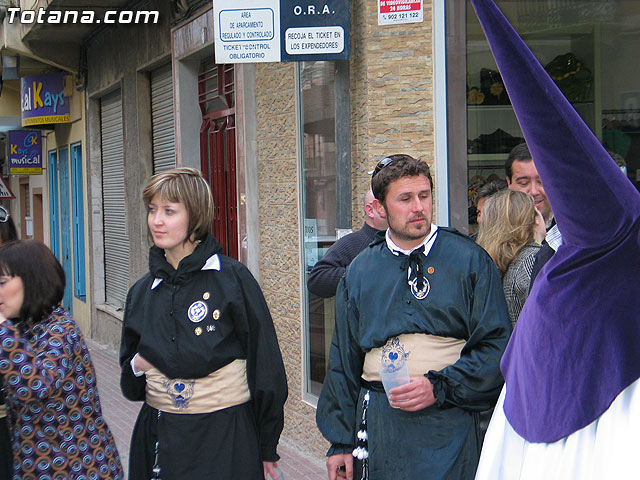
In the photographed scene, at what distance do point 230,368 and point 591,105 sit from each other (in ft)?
12.0

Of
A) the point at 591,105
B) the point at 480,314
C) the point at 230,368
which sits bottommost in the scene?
the point at 230,368

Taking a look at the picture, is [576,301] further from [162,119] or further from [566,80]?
[162,119]

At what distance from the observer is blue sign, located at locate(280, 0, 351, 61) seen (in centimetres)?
576

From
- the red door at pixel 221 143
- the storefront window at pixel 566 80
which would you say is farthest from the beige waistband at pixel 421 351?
the red door at pixel 221 143

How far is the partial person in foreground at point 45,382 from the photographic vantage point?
10.4ft

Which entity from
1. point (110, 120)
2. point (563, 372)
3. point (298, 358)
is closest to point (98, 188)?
point (110, 120)

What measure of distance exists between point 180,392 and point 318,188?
3.45 m

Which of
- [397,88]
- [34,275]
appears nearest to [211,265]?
[34,275]

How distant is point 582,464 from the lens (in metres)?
1.44

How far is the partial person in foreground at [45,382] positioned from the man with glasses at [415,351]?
865mm

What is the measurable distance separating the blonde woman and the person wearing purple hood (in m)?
2.21

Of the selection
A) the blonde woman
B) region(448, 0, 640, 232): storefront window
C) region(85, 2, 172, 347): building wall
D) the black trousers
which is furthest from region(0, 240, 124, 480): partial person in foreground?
region(85, 2, 172, 347): building wall

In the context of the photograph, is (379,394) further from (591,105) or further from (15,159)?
(15,159)

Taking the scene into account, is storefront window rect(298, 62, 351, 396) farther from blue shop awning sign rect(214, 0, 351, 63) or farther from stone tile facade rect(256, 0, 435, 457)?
blue shop awning sign rect(214, 0, 351, 63)
